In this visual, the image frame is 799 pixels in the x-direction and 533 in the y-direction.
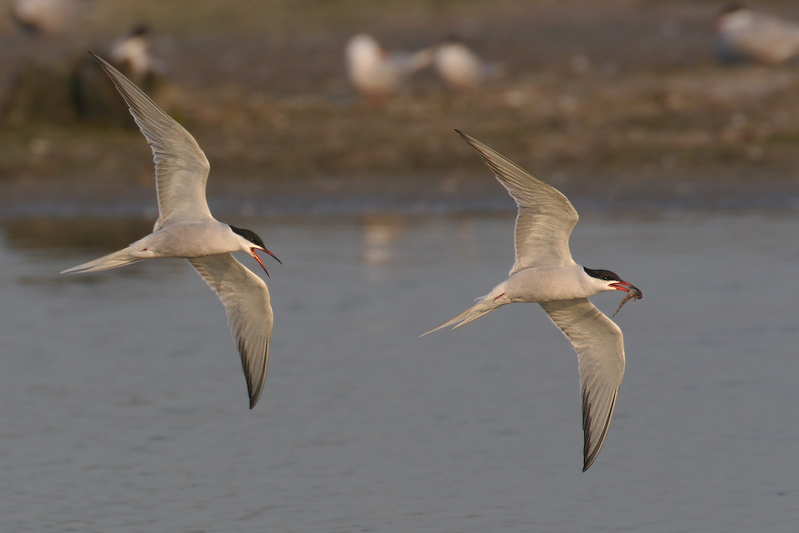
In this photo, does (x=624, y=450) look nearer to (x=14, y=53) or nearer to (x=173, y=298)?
(x=173, y=298)

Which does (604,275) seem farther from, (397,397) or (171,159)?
(397,397)

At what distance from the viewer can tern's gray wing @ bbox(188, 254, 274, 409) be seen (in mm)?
8266

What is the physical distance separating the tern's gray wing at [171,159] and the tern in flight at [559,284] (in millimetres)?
1621

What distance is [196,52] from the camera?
2358 cm

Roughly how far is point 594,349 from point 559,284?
0.90 metres

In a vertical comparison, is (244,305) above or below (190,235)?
below

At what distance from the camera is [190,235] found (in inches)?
299

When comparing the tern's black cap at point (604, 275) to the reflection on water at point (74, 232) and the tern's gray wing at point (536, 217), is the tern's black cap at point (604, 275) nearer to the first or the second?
the tern's gray wing at point (536, 217)

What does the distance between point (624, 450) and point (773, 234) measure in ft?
25.1

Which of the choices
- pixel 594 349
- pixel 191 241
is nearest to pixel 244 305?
pixel 191 241

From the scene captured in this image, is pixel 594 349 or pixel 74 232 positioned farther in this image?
pixel 74 232

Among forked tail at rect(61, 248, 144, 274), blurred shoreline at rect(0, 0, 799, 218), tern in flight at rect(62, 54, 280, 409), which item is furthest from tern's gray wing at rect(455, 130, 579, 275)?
blurred shoreline at rect(0, 0, 799, 218)

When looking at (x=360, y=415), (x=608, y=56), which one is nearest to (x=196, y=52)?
(x=608, y=56)

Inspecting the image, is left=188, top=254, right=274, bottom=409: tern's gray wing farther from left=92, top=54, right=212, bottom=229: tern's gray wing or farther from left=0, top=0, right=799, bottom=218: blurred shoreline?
left=0, top=0, right=799, bottom=218: blurred shoreline
